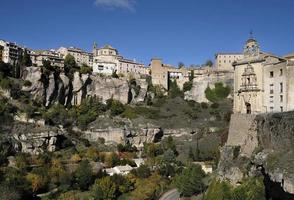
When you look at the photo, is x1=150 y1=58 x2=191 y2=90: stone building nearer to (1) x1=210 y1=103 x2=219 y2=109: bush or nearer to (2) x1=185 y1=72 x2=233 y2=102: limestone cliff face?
(2) x1=185 y1=72 x2=233 y2=102: limestone cliff face

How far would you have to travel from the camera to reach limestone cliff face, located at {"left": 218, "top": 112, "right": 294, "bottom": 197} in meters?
26.1

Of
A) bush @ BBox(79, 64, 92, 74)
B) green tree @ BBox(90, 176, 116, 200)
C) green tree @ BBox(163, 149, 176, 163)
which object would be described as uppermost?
bush @ BBox(79, 64, 92, 74)

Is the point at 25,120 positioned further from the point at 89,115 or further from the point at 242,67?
the point at 242,67

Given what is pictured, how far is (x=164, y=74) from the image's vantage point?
9038 centimetres

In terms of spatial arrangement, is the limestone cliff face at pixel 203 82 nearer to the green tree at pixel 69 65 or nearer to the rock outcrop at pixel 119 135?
the rock outcrop at pixel 119 135

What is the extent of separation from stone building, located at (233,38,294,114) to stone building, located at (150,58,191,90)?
161 feet

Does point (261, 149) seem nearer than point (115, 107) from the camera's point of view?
Yes

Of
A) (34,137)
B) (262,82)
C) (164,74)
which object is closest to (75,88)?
(34,137)

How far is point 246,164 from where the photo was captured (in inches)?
1297

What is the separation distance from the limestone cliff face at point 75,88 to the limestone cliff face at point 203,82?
34.3 feet

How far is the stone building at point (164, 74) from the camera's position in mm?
89938

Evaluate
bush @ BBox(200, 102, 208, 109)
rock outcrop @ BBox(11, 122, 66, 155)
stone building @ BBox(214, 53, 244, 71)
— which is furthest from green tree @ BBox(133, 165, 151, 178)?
stone building @ BBox(214, 53, 244, 71)

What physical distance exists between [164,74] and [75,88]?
2268cm

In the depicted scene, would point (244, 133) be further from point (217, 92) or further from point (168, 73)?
point (168, 73)
